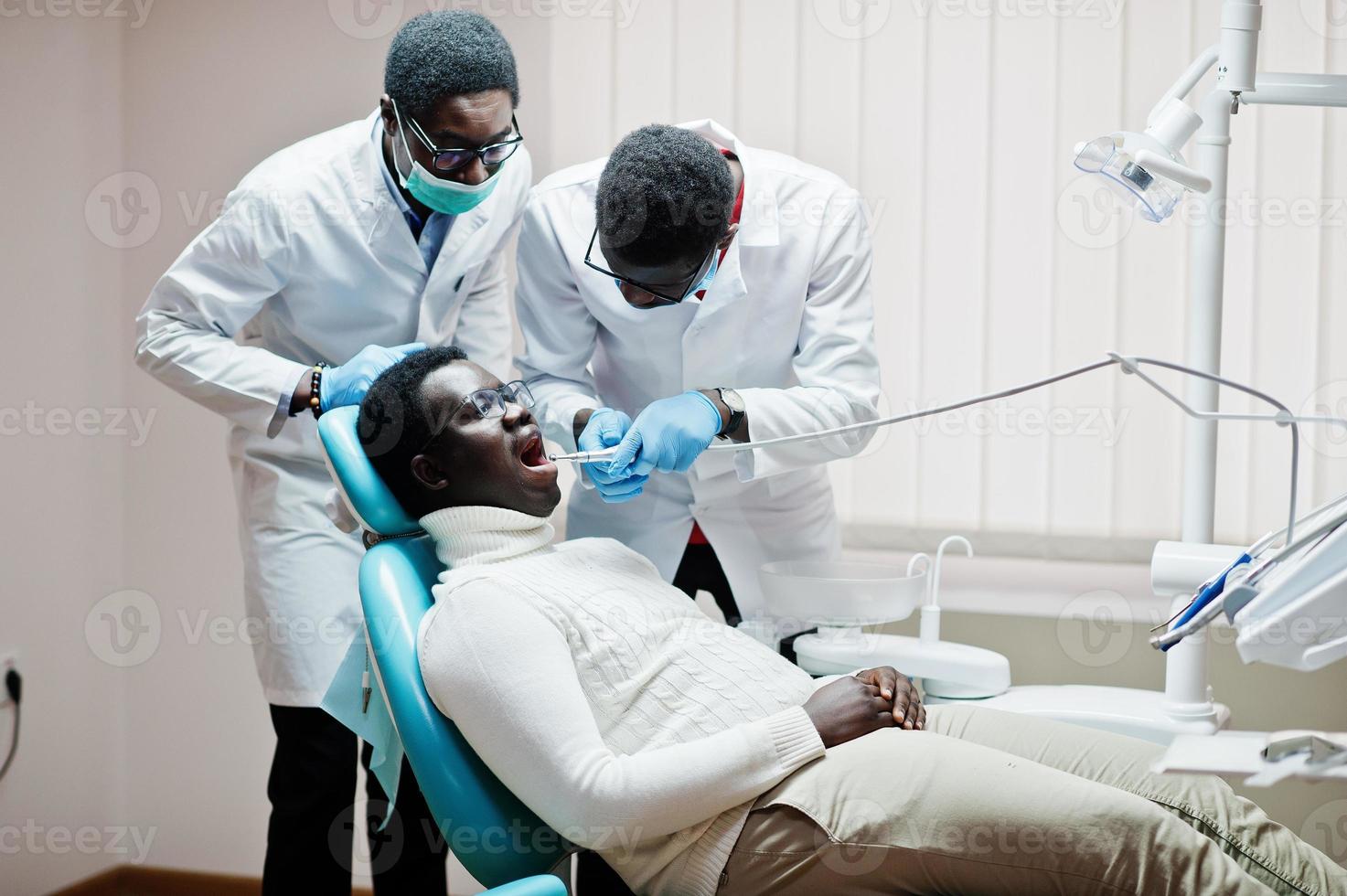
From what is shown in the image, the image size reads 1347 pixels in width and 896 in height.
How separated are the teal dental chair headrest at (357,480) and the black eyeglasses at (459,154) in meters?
0.43

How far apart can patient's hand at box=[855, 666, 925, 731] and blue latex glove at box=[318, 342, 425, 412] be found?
0.77 metres

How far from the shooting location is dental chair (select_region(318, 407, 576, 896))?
49.6 inches

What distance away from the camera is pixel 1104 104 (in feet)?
7.14

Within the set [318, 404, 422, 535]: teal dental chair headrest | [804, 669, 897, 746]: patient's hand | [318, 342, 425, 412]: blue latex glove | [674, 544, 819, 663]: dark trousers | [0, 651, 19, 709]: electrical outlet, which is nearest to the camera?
[804, 669, 897, 746]: patient's hand

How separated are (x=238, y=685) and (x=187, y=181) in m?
1.13

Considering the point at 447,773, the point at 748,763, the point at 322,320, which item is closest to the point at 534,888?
the point at 447,773

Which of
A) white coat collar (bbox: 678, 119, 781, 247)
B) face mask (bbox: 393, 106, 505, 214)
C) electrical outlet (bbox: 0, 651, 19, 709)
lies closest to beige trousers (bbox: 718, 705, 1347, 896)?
white coat collar (bbox: 678, 119, 781, 247)

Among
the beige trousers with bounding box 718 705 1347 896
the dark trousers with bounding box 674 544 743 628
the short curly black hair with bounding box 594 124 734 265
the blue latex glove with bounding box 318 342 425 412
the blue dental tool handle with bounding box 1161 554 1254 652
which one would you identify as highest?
the short curly black hair with bounding box 594 124 734 265

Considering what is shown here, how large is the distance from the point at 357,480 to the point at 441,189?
0.51 metres

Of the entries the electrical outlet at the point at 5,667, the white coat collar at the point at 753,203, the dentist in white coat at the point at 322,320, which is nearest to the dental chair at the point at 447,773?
the dentist in white coat at the point at 322,320

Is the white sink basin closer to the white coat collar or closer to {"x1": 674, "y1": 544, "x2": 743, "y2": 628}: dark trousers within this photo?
{"x1": 674, "y1": 544, "x2": 743, "y2": 628}: dark trousers

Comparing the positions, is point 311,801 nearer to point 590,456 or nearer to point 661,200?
point 590,456

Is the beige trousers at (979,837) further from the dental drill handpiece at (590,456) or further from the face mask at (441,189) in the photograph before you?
the face mask at (441,189)

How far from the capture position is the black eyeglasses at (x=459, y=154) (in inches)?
66.6
